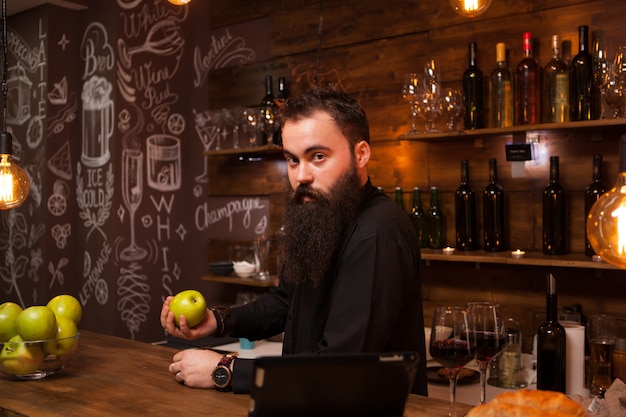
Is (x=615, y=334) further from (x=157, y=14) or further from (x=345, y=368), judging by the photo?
(x=157, y=14)

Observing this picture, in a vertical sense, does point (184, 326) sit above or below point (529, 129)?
below

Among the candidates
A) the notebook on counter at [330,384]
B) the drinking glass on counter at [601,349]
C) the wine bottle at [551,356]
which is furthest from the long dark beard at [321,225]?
the drinking glass on counter at [601,349]

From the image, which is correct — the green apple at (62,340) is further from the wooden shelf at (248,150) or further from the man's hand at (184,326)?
the wooden shelf at (248,150)

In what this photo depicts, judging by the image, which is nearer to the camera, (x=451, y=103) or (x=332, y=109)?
(x=332, y=109)

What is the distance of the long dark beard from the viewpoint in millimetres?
1767

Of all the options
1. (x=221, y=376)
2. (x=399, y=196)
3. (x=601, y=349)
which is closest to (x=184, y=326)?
(x=221, y=376)

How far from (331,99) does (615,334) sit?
4.65ft

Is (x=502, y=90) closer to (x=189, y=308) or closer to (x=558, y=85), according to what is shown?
(x=558, y=85)

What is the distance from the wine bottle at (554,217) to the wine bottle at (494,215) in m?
0.19

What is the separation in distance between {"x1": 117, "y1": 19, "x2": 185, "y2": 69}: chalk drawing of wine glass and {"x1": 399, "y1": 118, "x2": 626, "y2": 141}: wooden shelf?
1.93 metres

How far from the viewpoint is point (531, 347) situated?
2.98 meters

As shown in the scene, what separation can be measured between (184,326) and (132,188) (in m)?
2.56

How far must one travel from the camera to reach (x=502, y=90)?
9.55 feet

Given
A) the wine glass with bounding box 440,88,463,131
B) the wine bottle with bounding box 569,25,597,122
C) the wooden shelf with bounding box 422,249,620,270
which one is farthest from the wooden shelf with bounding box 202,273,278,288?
the wine bottle with bounding box 569,25,597,122
